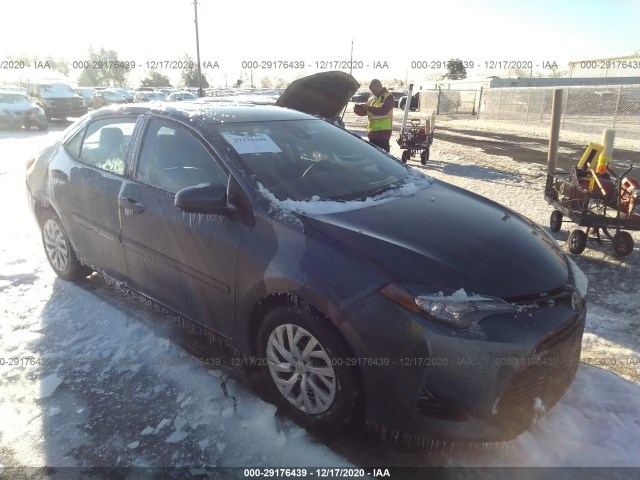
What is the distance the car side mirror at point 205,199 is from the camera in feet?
8.21

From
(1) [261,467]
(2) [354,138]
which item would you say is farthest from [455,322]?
(2) [354,138]

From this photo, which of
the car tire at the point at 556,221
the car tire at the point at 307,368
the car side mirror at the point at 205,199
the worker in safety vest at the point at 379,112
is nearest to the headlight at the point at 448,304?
the car tire at the point at 307,368

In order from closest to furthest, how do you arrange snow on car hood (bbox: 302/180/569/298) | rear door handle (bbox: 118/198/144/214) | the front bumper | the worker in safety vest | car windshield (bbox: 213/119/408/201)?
the front bumper < snow on car hood (bbox: 302/180/569/298) < car windshield (bbox: 213/119/408/201) < rear door handle (bbox: 118/198/144/214) < the worker in safety vest

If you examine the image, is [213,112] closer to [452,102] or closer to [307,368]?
[307,368]

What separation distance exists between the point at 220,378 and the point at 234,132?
1551mm

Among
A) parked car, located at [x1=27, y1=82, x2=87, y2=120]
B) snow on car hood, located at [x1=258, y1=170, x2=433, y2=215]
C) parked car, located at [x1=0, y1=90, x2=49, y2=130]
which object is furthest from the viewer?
parked car, located at [x1=27, y1=82, x2=87, y2=120]

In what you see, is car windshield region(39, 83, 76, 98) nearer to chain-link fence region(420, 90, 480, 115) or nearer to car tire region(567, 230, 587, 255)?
car tire region(567, 230, 587, 255)

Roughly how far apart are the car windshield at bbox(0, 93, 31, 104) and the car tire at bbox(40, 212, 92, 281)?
17.6m

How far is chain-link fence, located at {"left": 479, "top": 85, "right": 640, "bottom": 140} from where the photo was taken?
17250 millimetres

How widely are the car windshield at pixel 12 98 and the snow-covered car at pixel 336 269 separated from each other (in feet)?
60.7

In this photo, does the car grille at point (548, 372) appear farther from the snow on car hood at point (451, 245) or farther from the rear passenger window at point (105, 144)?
the rear passenger window at point (105, 144)

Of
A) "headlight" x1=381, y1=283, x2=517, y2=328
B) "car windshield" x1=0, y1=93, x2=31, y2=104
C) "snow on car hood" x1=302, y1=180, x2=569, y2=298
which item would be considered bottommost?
"headlight" x1=381, y1=283, x2=517, y2=328

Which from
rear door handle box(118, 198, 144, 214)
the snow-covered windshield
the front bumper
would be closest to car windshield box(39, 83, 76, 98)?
the snow-covered windshield

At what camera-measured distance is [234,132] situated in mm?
2979
